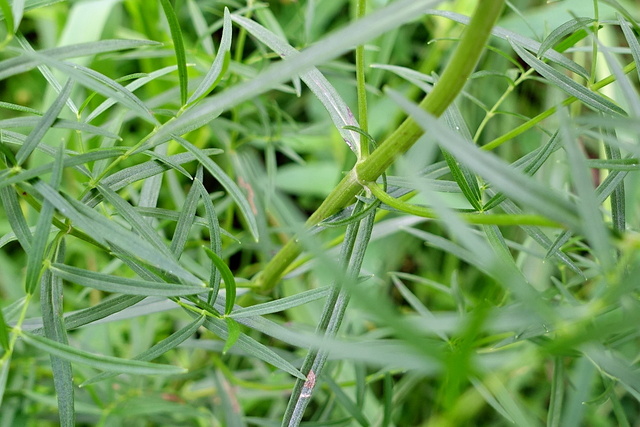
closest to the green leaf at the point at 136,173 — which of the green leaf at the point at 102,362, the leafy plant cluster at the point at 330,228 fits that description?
the leafy plant cluster at the point at 330,228

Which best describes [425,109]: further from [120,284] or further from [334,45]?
[120,284]

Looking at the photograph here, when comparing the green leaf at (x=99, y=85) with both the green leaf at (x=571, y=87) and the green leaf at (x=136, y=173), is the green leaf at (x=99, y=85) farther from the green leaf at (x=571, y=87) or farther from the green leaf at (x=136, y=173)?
the green leaf at (x=571, y=87)

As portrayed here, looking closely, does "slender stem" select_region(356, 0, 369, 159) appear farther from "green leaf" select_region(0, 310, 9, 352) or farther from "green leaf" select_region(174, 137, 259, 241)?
"green leaf" select_region(0, 310, 9, 352)

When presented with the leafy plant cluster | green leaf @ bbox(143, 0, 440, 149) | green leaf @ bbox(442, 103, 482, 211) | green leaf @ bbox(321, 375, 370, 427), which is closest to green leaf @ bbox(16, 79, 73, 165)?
the leafy plant cluster

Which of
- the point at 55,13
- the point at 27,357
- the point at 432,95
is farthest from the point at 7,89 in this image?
the point at 432,95

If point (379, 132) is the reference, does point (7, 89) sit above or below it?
above

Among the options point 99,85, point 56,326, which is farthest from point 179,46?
point 56,326

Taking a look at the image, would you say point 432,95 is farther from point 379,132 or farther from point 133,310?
point 379,132
